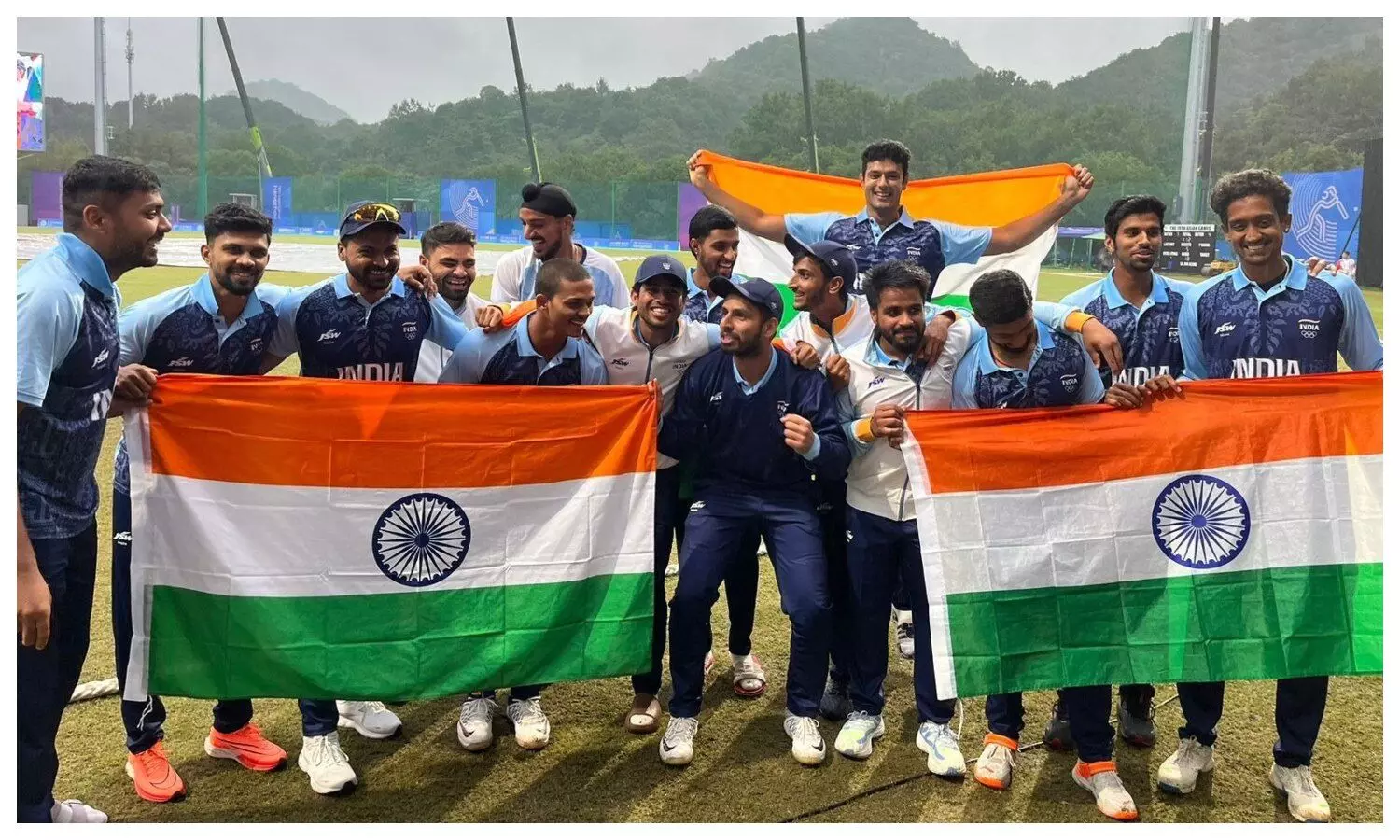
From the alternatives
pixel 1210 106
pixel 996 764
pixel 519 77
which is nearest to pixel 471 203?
pixel 519 77

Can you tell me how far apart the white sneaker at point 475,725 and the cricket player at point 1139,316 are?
2.45 m

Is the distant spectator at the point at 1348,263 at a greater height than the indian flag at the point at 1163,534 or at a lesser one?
greater

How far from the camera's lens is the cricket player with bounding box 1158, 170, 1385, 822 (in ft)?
14.1

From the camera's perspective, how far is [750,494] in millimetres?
4641

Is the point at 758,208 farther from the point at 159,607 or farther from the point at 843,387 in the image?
the point at 159,607

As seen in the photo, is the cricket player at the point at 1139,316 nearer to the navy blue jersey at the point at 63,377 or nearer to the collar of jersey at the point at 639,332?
the collar of jersey at the point at 639,332

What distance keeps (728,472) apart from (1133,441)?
5.41 feet

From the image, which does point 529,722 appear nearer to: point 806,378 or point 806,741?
point 806,741

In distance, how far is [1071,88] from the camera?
35.1m

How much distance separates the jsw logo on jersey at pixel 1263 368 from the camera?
4426mm

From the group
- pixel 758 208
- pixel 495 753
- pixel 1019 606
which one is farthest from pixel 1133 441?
pixel 758 208

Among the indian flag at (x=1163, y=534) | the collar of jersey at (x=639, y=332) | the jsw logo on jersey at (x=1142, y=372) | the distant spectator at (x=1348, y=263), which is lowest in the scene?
the indian flag at (x=1163, y=534)

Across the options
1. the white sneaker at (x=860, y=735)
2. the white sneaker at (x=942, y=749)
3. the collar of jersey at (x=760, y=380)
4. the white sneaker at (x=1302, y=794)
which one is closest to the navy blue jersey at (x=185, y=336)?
the collar of jersey at (x=760, y=380)

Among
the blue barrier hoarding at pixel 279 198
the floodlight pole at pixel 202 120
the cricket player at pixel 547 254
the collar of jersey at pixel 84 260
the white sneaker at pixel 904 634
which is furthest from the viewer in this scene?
the blue barrier hoarding at pixel 279 198
